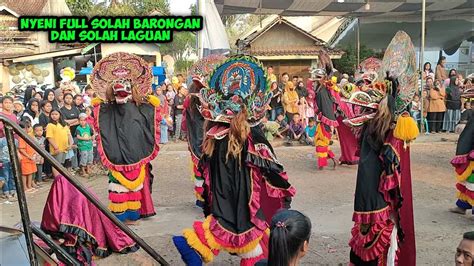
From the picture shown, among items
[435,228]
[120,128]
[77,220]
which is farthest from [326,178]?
[77,220]

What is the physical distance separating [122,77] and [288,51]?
11761 millimetres

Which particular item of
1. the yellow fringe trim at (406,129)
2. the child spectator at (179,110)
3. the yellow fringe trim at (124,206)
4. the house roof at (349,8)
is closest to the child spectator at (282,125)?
the child spectator at (179,110)

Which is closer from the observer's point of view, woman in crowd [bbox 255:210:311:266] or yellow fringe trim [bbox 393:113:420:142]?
woman in crowd [bbox 255:210:311:266]

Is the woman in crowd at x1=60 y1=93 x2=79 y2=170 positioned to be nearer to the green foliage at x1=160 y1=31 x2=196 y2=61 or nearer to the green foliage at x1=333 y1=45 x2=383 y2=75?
the green foliage at x1=333 y1=45 x2=383 y2=75

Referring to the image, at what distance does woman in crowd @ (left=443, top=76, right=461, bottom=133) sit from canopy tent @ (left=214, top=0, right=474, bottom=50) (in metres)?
2.58

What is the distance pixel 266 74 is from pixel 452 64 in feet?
47.9

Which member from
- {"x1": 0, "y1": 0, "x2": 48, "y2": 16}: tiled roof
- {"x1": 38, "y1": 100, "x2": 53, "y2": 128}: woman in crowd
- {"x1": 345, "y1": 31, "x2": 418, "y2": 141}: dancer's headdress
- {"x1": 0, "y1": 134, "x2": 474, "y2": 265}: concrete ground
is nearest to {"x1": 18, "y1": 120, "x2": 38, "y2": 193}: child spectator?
{"x1": 0, "y1": 134, "x2": 474, "y2": 265}: concrete ground

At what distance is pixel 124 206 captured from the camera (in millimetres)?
5777

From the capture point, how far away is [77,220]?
3689 millimetres

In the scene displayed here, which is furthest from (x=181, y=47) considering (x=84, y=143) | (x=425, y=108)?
(x=84, y=143)

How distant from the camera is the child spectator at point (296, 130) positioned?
40.0 feet

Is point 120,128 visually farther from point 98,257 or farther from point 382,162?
point 382,162

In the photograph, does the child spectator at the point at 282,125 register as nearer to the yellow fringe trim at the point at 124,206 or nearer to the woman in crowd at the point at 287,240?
the yellow fringe trim at the point at 124,206

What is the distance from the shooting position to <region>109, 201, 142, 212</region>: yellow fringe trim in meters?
5.75
